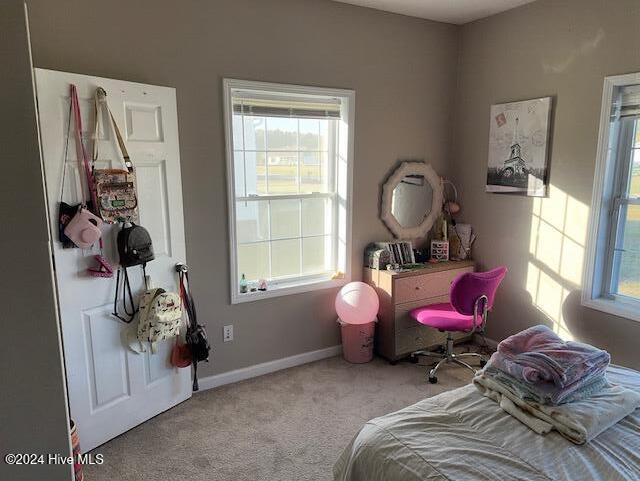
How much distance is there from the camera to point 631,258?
2.78m

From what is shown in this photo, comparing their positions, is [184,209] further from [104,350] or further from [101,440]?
[101,440]

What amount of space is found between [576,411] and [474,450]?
389mm

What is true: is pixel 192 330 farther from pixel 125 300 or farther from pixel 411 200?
pixel 411 200

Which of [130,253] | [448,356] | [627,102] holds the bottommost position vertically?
[448,356]

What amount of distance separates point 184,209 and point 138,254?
1.52 feet

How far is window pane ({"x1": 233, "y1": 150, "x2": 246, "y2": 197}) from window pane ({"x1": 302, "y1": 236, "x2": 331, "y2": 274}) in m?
0.64

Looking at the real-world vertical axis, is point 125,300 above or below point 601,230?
below

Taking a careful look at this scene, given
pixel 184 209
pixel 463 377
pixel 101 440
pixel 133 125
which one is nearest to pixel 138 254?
pixel 184 209

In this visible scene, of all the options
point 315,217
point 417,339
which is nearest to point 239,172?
point 315,217

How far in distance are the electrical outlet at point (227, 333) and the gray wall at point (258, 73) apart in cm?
3

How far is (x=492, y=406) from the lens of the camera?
156 cm

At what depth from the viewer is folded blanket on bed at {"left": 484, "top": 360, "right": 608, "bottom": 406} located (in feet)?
4.82

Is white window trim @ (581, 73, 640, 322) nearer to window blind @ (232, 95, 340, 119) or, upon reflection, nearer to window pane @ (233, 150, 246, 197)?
window blind @ (232, 95, 340, 119)

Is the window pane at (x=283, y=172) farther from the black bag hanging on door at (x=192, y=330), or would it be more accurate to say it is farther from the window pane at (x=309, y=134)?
the black bag hanging on door at (x=192, y=330)
